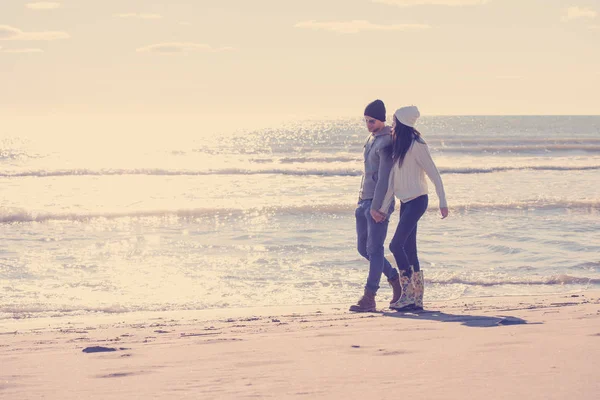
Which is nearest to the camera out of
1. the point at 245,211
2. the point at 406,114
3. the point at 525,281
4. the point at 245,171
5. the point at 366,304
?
the point at 406,114

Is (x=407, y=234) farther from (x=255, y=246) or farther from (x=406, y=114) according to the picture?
(x=255, y=246)

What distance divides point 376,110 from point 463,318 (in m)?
1.81

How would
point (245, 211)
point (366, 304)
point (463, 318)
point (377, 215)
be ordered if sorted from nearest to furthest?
1. point (463, 318)
2. point (377, 215)
3. point (366, 304)
4. point (245, 211)

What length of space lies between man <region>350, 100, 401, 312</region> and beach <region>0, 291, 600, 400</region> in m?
0.35

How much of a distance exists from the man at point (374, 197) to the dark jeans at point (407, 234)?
17 cm

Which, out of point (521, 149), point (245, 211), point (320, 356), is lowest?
point (245, 211)

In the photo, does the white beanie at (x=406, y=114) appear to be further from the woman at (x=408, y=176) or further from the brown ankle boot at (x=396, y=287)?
the brown ankle boot at (x=396, y=287)

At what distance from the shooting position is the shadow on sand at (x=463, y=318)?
541 centimetres

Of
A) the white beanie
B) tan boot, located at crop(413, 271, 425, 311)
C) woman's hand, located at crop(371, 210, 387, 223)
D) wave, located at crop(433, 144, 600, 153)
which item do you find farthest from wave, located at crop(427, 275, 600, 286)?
wave, located at crop(433, 144, 600, 153)

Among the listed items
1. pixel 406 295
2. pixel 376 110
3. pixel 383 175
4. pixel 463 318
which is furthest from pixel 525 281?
pixel 376 110

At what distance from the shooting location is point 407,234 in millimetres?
6258

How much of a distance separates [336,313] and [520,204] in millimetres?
11871

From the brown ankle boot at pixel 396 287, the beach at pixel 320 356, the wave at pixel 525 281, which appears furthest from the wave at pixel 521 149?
the beach at pixel 320 356

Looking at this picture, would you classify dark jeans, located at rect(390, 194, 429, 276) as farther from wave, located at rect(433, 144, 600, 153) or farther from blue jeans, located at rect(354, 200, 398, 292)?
wave, located at rect(433, 144, 600, 153)
